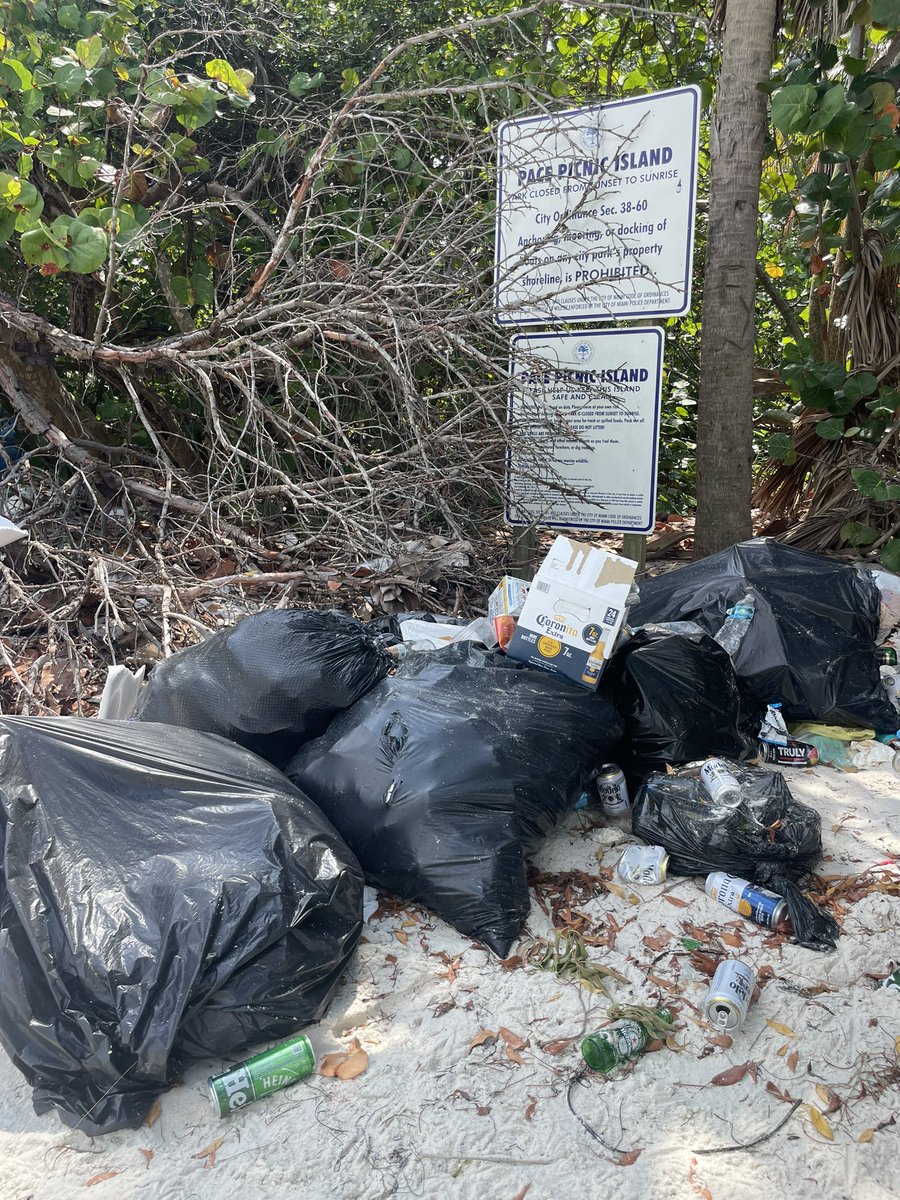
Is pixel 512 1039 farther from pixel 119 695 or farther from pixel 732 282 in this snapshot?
pixel 732 282

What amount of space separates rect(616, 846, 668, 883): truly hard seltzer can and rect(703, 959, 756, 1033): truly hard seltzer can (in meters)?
0.37

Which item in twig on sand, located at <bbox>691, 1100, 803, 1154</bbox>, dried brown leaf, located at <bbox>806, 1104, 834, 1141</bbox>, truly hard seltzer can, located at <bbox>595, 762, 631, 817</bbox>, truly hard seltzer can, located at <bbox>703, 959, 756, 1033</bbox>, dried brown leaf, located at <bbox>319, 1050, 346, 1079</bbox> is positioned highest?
truly hard seltzer can, located at <bbox>595, 762, 631, 817</bbox>

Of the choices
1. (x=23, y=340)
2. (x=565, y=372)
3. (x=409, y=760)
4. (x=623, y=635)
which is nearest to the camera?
(x=409, y=760)

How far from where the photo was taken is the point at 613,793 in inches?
94.1

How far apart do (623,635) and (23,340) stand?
10.00 feet

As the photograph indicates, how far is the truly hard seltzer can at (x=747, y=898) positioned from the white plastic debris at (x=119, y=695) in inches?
65.6

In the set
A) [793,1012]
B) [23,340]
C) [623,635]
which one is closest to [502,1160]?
[793,1012]

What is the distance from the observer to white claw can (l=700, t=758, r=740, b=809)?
214 cm

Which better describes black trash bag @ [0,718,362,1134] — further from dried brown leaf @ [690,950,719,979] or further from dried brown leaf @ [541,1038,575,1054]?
dried brown leaf @ [690,950,719,979]

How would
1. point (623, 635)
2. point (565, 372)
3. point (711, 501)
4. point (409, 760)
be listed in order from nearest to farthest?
point (409, 760) < point (623, 635) < point (565, 372) < point (711, 501)

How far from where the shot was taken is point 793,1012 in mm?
1718

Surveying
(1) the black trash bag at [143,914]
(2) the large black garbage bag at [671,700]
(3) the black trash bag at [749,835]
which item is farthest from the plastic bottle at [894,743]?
(1) the black trash bag at [143,914]

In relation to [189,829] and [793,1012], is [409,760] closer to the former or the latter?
[189,829]

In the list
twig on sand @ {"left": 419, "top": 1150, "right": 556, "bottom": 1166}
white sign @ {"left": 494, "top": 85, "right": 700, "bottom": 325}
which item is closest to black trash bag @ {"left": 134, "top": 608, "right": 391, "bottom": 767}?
twig on sand @ {"left": 419, "top": 1150, "right": 556, "bottom": 1166}
